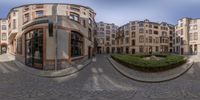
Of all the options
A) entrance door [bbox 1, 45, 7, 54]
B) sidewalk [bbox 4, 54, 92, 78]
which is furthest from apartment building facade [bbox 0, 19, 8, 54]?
sidewalk [bbox 4, 54, 92, 78]

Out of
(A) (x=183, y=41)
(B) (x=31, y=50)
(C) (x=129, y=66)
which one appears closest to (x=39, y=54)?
(B) (x=31, y=50)

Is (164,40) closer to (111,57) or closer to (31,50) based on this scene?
(111,57)

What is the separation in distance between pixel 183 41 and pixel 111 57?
732 inches

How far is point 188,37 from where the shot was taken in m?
39.9

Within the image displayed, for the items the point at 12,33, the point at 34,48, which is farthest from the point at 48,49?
the point at 12,33

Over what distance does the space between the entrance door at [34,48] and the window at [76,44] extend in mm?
2871

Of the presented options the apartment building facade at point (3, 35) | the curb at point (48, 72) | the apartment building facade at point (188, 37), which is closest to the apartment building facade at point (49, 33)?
the curb at point (48, 72)

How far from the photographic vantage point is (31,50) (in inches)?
696

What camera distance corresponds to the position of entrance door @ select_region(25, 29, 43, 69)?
17250mm

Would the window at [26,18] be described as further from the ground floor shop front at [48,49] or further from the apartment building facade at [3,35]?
the apartment building facade at [3,35]

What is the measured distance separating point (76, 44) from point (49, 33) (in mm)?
2785

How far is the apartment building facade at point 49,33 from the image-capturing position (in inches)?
633

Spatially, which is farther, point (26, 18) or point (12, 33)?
point (26, 18)

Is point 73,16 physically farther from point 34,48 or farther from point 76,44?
point 34,48
